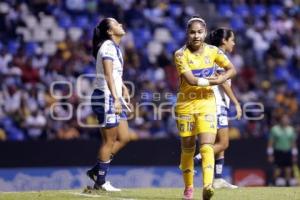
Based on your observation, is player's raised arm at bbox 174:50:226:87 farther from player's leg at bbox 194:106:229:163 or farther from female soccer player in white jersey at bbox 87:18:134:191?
player's leg at bbox 194:106:229:163

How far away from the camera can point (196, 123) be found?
10.8 meters

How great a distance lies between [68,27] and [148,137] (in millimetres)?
4747

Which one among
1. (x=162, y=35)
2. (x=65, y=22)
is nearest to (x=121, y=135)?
(x=65, y=22)

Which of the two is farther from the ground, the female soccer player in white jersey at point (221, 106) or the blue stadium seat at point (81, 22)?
the blue stadium seat at point (81, 22)

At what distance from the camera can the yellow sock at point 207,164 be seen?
33.9 feet

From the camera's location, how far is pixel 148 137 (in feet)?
68.7

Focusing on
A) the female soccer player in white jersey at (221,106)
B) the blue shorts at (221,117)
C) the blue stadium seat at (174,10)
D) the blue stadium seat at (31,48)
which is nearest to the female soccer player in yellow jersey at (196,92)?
the female soccer player in white jersey at (221,106)

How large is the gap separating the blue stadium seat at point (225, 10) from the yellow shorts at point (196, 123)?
16351 mm

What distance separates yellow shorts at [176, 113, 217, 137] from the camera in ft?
35.0

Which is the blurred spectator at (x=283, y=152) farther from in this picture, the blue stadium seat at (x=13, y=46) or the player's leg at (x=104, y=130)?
the player's leg at (x=104, y=130)

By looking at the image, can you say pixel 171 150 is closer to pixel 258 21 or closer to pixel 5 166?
pixel 5 166

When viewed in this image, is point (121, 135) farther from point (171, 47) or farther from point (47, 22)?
point (171, 47)

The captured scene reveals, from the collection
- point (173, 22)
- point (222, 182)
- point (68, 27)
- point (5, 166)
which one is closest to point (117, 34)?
point (222, 182)

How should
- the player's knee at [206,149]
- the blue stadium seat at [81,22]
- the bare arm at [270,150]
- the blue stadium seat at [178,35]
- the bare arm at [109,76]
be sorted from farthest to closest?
the blue stadium seat at [178,35], the blue stadium seat at [81,22], the bare arm at [270,150], the bare arm at [109,76], the player's knee at [206,149]
